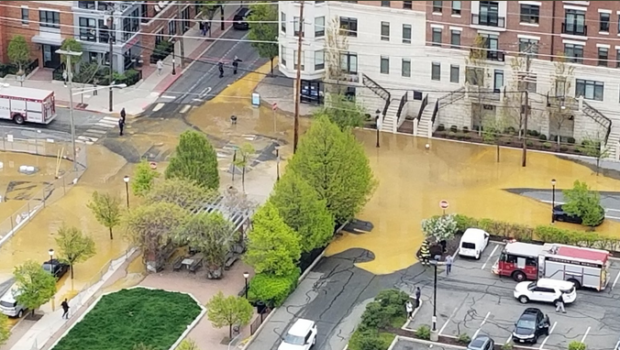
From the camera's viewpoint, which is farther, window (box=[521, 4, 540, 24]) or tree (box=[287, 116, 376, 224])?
window (box=[521, 4, 540, 24])

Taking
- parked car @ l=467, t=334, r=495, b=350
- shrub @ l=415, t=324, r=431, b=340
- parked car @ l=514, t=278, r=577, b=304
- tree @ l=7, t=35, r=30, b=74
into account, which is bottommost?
shrub @ l=415, t=324, r=431, b=340

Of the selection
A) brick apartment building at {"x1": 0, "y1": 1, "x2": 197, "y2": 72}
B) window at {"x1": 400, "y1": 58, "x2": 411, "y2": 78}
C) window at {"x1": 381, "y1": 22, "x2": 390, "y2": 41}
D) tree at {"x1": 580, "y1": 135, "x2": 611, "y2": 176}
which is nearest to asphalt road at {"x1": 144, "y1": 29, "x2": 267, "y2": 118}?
brick apartment building at {"x1": 0, "y1": 1, "x2": 197, "y2": 72}

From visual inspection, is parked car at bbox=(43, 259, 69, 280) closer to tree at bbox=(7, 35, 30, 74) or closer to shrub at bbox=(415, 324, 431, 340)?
shrub at bbox=(415, 324, 431, 340)

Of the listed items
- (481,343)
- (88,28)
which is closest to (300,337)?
(481,343)

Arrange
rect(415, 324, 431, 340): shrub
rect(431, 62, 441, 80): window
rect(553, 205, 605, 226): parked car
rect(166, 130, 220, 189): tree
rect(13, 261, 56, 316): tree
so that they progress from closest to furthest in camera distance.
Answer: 1. rect(415, 324, 431, 340): shrub
2. rect(13, 261, 56, 316): tree
3. rect(166, 130, 220, 189): tree
4. rect(553, 205, 605, 226): parked car
5. rect(431, 62, 441, 80): window

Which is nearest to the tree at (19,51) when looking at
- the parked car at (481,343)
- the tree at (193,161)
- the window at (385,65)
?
the window at (385,65)

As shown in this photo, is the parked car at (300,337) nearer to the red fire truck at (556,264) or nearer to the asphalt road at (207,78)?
the red fire truck at (556,264)
